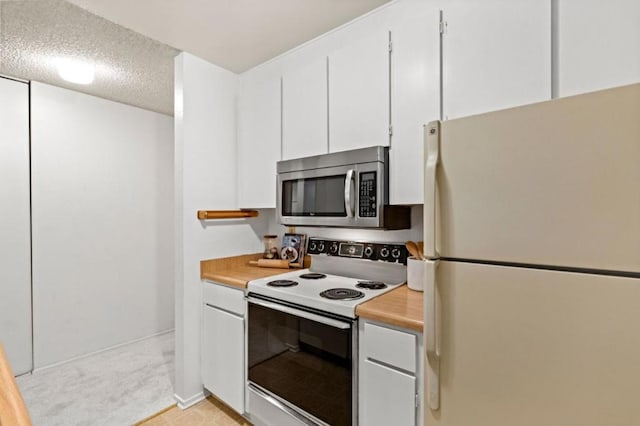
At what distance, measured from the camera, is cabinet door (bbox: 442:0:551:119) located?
1.20 meters

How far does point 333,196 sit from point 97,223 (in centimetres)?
246

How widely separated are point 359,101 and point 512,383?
1438 millimetres

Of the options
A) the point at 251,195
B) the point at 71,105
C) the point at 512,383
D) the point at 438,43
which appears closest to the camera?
the point at 512,383

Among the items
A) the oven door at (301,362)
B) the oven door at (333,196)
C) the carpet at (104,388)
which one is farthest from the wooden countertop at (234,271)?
the carpet at (104,388)

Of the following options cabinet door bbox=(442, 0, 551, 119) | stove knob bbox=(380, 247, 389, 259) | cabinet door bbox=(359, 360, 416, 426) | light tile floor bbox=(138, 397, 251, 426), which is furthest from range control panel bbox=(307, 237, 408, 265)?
light tile floor bbox=(138, 397, 251, 426)

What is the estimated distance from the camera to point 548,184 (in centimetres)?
89

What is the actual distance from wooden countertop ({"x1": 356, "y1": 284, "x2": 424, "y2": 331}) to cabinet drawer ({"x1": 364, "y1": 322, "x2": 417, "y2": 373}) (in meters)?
0.04

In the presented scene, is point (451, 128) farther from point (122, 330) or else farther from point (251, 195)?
point (122, 330)

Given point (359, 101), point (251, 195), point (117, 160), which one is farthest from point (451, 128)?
point (117, 160)

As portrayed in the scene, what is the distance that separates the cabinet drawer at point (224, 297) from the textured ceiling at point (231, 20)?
1607mm

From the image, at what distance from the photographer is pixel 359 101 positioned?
1.74 m

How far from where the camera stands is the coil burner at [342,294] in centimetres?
154

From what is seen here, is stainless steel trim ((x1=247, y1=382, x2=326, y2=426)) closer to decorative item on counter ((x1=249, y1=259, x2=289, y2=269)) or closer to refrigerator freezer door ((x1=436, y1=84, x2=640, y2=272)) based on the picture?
decorative item on counter ((x1=249, y1=259, x2=289, y2=269))

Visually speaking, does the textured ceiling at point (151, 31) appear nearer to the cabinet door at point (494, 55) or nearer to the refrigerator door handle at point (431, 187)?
the cabinet door at point (494, 55)
